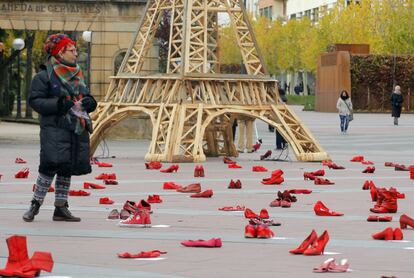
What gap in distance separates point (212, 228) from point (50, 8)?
25.7m

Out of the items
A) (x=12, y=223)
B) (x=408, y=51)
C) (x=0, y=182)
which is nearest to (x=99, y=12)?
(x=0, y=182)

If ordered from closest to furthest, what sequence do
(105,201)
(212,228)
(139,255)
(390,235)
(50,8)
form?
(139,255), (390,235), (212,228), (105,201), (50,8)

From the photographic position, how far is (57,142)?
13.7 meters

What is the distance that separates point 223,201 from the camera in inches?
663

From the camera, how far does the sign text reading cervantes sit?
37.7 metres

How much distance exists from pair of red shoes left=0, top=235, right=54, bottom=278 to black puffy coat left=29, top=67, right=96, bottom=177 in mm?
3675

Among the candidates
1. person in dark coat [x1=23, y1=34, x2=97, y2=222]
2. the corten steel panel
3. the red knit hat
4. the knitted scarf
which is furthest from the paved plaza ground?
the corten steel panel

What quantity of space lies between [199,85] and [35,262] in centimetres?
1788

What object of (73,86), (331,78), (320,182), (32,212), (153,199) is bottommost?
(320,182)

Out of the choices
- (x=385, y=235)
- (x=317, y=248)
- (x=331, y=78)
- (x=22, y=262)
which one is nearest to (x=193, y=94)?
(x=385, y=235)

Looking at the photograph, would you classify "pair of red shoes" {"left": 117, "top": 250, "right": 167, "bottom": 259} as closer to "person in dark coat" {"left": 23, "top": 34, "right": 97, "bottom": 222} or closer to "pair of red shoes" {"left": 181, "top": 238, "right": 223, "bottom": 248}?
"pair of red shoes" {"left": 181, "top": 238, "right": 223, "bottom": 248}

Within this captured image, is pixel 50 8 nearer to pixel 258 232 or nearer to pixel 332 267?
pixel 258 232

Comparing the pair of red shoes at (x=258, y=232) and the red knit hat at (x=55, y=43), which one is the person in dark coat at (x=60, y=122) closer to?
the red knit hat at (x=55, y=43)

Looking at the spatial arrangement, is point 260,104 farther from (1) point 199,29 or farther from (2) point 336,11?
(2) point 336,11
